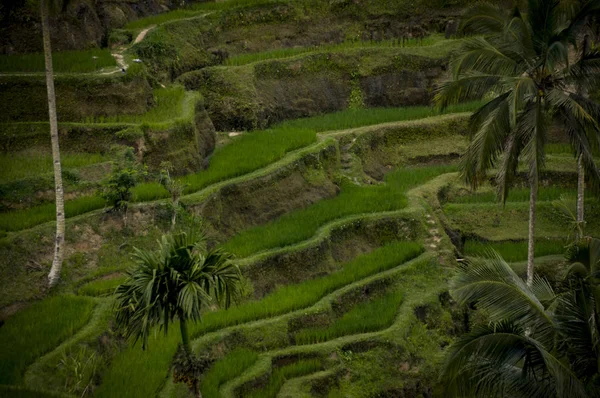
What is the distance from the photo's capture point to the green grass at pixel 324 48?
33.9 metres

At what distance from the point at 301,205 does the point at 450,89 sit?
349 inches

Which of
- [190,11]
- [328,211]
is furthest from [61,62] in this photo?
[328,211]

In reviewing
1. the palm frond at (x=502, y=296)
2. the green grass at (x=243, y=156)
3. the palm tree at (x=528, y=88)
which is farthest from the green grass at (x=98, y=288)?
the palm frond at (x=502, y=296)

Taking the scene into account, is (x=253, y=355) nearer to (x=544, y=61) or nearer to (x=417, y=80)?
(x=544, y=61)

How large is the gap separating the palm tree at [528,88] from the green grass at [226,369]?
6.36 meters

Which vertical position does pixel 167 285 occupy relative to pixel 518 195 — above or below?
above

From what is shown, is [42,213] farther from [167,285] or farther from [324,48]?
[324,48]

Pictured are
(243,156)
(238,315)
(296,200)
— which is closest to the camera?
(238,315)

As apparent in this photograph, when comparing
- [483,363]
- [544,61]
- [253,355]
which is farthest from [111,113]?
[483,363]

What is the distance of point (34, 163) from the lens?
79.0 feet

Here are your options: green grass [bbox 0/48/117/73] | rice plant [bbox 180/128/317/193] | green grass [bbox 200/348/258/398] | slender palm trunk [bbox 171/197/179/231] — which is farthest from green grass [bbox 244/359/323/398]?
green grass [bbox 0/48/117/73]

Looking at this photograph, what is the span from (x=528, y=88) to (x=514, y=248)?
9446 millimetres

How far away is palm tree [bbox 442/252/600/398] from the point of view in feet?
45.8

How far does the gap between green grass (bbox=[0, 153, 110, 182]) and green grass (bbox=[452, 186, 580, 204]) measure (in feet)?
38.7
